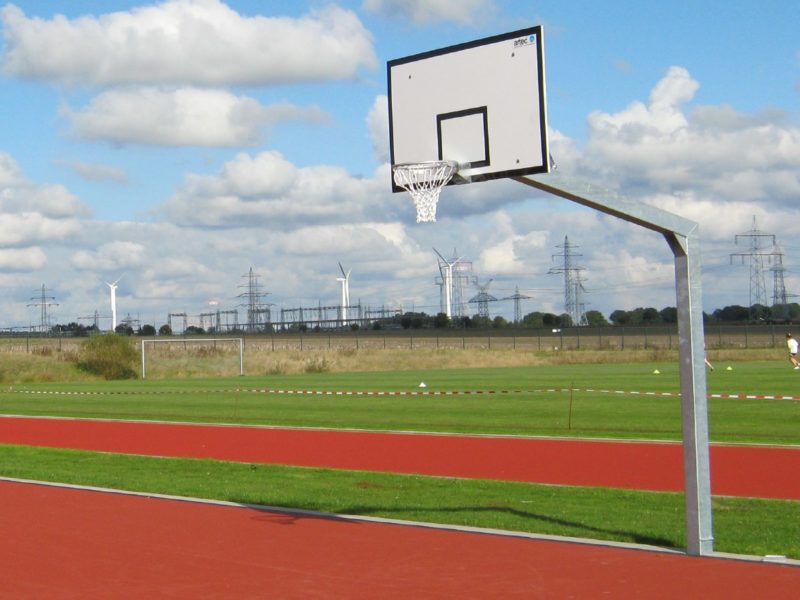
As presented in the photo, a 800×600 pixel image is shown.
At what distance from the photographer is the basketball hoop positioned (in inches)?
437

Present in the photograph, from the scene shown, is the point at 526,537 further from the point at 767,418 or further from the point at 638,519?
the point at 767,418

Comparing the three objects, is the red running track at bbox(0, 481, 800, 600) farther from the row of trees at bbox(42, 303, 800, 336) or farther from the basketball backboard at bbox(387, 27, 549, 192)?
the row of trees at bbox(42, 303, 800, 336)

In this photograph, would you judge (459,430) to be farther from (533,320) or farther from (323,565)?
(533,320)

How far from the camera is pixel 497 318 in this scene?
6245 inches

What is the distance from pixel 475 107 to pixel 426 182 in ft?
2.98

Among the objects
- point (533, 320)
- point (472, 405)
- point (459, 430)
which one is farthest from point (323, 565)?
point (533, 320)

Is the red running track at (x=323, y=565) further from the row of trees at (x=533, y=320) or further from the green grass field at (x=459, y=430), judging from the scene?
the row of trees at (x=533, y=320)

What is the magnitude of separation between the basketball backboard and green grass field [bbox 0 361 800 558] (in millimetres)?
3823

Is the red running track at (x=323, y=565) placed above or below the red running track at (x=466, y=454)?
above

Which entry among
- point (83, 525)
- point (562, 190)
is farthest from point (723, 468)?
point (83, 525)

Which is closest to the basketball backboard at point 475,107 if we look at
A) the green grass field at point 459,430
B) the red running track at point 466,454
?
the green grass field at point 459,430

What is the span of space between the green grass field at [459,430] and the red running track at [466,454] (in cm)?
134

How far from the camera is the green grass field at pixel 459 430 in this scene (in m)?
11.9

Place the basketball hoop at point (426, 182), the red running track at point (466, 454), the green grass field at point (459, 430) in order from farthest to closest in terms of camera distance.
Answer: the red running track at point (466, 454) → the green grass field at point (459, 430) → the basketball hoop at point (426, 182)
